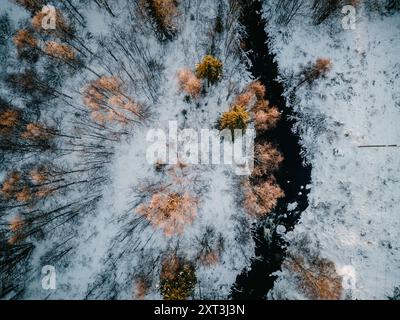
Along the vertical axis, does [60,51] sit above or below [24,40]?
below

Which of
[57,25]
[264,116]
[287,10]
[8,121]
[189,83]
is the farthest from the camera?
[287,10]

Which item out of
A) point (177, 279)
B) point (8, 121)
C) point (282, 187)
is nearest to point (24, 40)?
point (8, 121)

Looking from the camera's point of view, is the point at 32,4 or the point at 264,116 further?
the point at 32,4

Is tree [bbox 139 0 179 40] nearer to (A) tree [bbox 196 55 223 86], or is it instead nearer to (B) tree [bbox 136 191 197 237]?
(A) tree [bbox 196 55 223 86]

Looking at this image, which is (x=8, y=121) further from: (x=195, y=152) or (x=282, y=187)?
(x=282, y=187)

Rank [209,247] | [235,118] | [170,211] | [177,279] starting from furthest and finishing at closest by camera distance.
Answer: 1. [209,247]
2. [170,211]
3. [177,279]
4. [235,118]

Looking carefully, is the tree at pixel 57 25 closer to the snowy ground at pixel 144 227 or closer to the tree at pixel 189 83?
the snowy ground at pixel 144 227

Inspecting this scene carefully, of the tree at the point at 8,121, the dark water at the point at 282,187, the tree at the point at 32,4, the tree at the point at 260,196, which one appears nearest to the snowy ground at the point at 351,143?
the dark water at the point at 282,187
